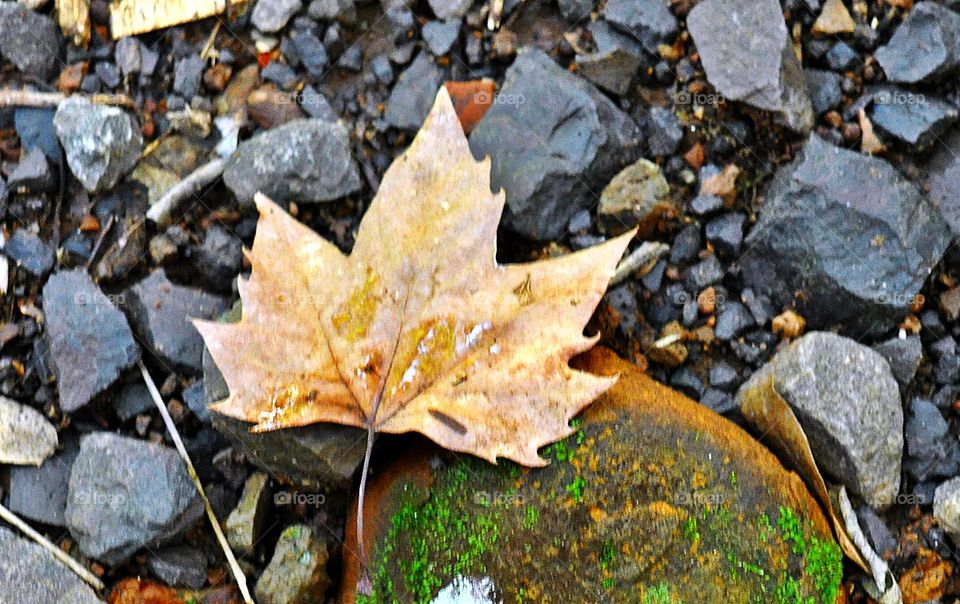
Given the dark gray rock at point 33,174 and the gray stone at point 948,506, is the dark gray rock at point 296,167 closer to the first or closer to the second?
the dark gray rock at point 33,174

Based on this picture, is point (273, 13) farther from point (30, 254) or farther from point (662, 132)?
point (662, 132)

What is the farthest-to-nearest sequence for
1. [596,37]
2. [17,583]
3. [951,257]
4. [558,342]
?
[596,37] < [951,257] < [17,583] < [558,342]

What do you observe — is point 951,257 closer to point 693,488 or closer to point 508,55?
point 693,488

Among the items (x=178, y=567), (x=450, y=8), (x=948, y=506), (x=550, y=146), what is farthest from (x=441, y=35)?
(x=948, y=506)

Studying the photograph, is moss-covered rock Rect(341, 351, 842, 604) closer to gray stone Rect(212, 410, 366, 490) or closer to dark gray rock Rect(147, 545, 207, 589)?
gray stone Rect(212, 410, 366, 490)

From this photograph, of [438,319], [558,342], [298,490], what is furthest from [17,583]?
[558,342]

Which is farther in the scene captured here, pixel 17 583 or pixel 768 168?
pixel 768 168
